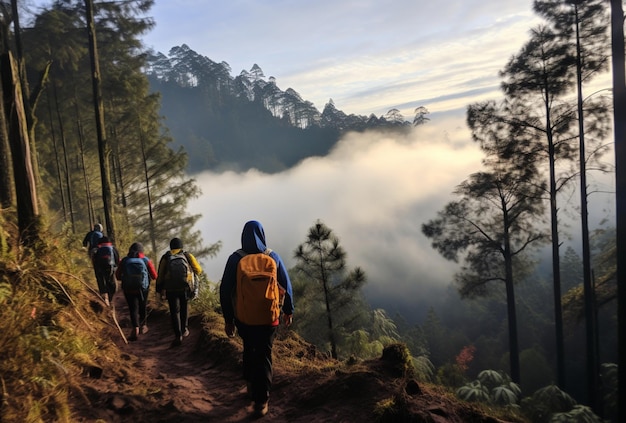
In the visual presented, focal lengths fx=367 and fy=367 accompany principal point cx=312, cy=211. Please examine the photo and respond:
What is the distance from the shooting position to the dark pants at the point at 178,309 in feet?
18.0

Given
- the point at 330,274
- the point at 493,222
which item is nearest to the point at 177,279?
the point at 330,274

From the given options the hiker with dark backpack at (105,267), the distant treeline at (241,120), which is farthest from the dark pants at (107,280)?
the distant treeline at (241,120)

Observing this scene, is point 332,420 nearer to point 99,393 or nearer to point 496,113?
point 99,393

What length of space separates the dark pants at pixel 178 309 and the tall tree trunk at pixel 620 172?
24.9 ft

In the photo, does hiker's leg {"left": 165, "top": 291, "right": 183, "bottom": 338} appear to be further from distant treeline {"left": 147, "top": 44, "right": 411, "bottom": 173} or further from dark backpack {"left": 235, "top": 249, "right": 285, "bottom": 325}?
distant treeline {"left": 147, "top": 44, "right": 411, "bottom": 173}

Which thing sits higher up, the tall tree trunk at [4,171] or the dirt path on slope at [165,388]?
the tall tree trunk at [4,171]

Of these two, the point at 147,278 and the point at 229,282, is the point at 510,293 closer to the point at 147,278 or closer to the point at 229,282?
the point at 147,278

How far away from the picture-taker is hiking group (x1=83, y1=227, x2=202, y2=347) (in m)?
5.44

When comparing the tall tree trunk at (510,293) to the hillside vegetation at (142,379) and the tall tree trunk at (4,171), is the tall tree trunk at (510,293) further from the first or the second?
the tall tree trunk at (4,171)

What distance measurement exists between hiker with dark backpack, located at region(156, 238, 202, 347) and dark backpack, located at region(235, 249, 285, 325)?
2416mm

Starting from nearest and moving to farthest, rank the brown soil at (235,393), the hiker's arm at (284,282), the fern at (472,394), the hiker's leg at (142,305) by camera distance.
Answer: the brown soil at (235,393), the hiker's arm at (284,282), the fern at (472,394), the hiker's leg at (142,305)

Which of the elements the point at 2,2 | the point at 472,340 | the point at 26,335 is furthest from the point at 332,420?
the point at 472,340

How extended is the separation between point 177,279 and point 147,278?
102 centimetres

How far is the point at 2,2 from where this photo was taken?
1239 cm
